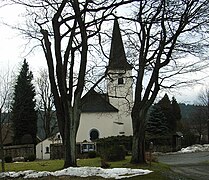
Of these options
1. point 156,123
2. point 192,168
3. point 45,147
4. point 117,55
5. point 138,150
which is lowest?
point 192,168

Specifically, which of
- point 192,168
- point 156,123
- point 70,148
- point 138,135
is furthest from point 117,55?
point 156,123

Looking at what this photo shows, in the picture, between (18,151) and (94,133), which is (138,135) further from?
(94,133)

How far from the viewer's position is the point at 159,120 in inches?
2313

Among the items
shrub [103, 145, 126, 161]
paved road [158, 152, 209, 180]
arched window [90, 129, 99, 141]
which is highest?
arched window [90, 129, 99, 141]

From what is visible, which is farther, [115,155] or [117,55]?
[115,155]

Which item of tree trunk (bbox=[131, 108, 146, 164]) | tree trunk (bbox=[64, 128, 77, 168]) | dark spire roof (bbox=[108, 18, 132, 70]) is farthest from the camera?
dark spire roof (bbox=[108, 18, 132, 70])

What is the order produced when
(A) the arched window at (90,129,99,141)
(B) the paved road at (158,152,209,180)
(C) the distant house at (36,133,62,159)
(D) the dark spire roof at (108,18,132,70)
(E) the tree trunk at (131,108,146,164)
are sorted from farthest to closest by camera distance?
1. (A) the arched window at (90,129,99,141)
2. (C) the distant house at (36,133,62,159)
3. (D) the dark spire roof at (108,18,132,70)
4. (E) the tree trunk at (131,108,146,164)
5. (B) the paved road at (158,152,209,180)

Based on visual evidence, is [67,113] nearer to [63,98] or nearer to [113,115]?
[63,98]

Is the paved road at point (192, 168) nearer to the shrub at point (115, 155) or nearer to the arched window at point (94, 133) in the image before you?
the shrub at point (115, 155)

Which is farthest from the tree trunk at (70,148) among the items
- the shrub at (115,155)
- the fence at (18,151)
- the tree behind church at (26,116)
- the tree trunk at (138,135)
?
the tree behind church at (26,116)

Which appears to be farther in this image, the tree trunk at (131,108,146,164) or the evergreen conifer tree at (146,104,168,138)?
the evergreen conifer tree at (146,104,168,138)

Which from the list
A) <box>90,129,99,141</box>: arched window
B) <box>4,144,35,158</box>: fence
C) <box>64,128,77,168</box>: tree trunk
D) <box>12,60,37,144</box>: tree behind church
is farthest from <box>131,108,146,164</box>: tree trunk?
<box>90,129,99,141</box>: arched window

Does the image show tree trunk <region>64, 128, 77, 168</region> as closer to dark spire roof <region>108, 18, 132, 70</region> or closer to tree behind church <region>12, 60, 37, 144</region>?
dark spire roof <region>108, 18, 132, 70</region>

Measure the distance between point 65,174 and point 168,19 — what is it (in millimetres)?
9584
